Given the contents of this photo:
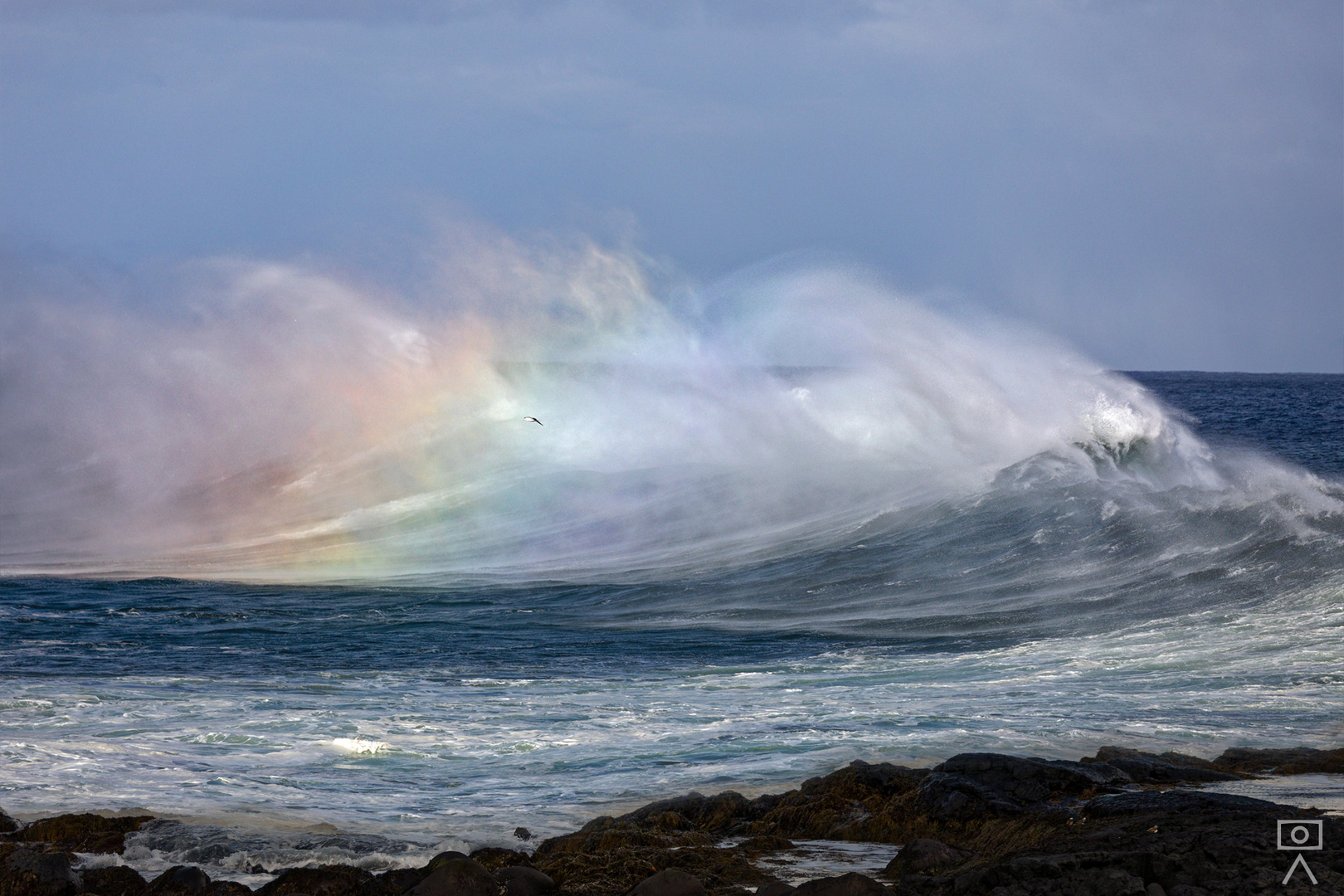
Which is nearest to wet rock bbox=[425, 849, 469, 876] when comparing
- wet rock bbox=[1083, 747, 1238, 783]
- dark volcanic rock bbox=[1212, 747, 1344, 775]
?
wet rock bbox=[1083, 747, 1238, 783]

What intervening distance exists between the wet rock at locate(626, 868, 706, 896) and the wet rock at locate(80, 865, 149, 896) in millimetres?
2399

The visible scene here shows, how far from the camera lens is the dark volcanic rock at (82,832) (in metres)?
6.51

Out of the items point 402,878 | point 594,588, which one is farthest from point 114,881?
point 594,588

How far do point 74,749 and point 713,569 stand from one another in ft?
37.7

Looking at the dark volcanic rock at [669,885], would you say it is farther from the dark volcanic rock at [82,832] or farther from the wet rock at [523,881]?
the dark volcanic rock at [82,832]

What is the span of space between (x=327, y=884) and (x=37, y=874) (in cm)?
139

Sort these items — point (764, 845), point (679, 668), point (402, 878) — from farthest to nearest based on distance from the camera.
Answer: point (679, 668)
point (764, 845)
point (402, 878)

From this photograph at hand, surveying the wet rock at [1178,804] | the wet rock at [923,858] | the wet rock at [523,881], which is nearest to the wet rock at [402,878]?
the wet rock at [523,881]

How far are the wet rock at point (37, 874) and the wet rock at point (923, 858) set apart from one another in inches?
155

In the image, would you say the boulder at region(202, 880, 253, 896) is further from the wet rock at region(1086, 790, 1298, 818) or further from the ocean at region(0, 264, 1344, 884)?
the wet rock at region(1086, 790, 1298, 818)

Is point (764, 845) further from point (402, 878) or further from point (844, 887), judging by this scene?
point (402, 878)

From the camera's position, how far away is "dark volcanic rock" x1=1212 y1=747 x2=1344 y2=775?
7.83 metres

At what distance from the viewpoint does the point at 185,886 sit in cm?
582

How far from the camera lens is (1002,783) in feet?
23.7
